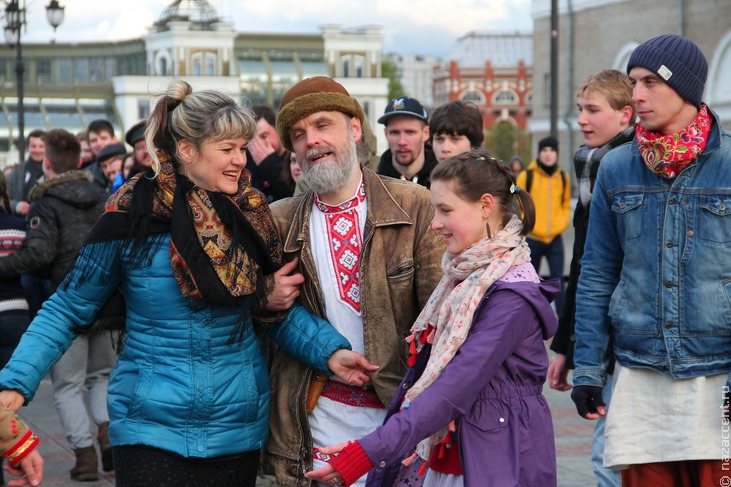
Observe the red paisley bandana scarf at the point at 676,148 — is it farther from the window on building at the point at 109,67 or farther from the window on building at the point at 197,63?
the window on building at the point at 109,67

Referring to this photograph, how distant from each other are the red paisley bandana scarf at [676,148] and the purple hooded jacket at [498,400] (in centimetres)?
58

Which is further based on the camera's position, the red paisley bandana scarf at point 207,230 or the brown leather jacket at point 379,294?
the brown leather jacket at point 379,294

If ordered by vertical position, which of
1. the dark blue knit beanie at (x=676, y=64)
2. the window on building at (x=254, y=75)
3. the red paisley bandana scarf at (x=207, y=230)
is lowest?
the red paisley bandana scarf at (x=207, y=230)

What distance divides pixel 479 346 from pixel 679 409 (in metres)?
0.81

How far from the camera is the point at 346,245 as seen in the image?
12.9ft

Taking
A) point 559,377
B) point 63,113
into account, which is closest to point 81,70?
point 63,113

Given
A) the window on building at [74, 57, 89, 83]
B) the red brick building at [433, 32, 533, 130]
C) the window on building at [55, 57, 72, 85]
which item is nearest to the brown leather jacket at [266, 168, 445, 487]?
the window on building at [55, 57, 72, 85]

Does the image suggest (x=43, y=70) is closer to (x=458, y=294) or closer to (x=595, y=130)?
(x=595, y=130)

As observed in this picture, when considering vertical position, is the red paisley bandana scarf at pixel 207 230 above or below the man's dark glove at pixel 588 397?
above

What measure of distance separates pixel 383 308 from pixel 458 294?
0.52 m

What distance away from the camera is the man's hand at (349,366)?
12.2 ft

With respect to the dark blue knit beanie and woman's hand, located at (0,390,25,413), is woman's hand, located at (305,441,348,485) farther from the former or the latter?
the dark blue knit beanie

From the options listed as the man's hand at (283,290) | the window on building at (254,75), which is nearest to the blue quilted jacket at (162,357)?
the man's hand at (283,290)

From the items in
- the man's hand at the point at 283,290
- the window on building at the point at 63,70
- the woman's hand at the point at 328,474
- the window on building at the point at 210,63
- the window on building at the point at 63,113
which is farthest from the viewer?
the window on building at the point at 210,63
